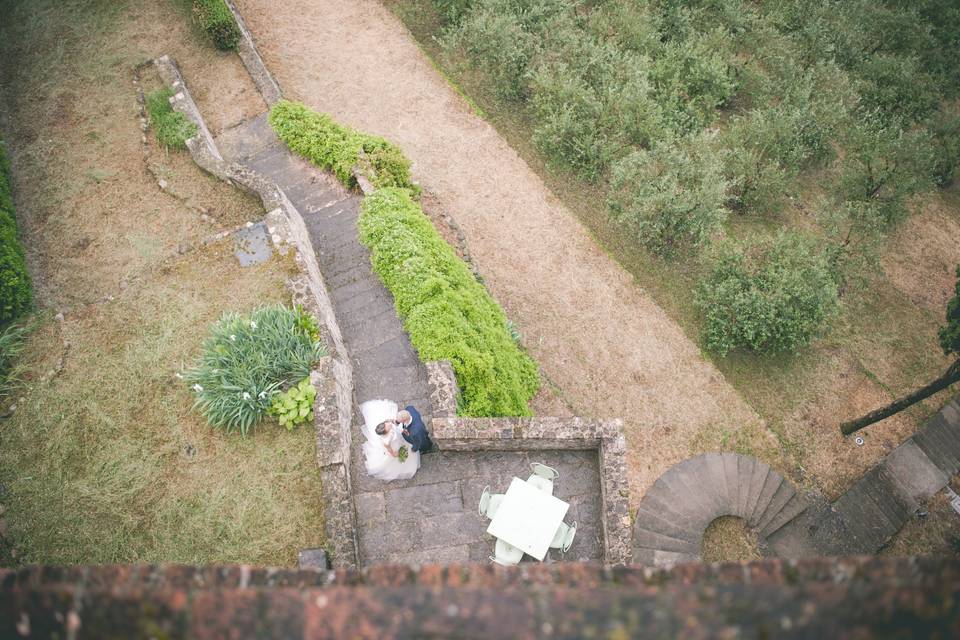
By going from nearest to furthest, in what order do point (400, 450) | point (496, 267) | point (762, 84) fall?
1. point (400, 450)
2. point (496, 267)
3. point (762, 84)

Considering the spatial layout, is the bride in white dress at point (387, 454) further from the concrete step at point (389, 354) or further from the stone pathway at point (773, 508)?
the stone pathway at point (773, 508)

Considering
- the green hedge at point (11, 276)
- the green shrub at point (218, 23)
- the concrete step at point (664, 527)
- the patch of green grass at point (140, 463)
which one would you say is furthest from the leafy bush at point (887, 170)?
the green hedge at point (11, 276)

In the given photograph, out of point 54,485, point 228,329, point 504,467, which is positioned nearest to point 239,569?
point 504,467

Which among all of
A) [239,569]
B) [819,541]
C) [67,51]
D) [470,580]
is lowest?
[819,541]

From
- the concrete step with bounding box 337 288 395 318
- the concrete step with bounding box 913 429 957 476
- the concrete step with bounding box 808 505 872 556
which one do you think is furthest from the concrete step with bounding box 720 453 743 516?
the concrete step with bounding box 337 288 395 318

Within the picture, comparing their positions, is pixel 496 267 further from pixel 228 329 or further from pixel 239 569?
pixel 239 569
